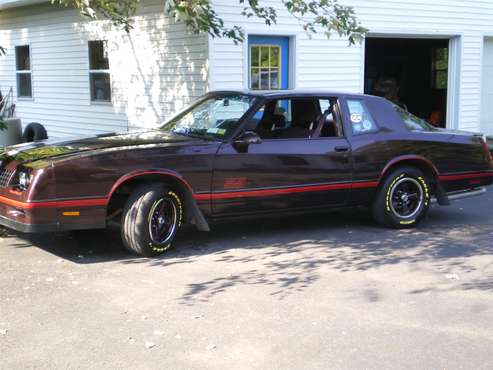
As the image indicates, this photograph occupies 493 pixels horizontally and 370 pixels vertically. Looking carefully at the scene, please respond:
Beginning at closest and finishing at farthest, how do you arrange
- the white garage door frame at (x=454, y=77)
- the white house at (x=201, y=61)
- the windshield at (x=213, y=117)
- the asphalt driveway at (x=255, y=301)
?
the asphalt driveway at (x=255, y=301)
the windshield at (x=213, y=117)
the white house at (x=201, y=61)
the white garage door frame at (x=454, y=77)

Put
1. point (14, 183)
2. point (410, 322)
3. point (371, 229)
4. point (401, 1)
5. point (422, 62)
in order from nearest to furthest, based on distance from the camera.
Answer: point (410, 322) < point (14, 183) < point (371, 229) < point (401, 1) < point (422, 62)

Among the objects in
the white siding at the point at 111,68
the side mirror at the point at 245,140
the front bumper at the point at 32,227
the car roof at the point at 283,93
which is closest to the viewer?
the front bumper at the point at 32,227

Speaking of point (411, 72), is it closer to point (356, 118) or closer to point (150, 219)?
point (356, 118)

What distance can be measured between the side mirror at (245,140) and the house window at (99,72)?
772 centimetres

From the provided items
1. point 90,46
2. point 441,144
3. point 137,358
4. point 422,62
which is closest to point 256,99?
point 441,144

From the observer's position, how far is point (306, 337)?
14.8 ft

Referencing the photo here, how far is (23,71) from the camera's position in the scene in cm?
1719

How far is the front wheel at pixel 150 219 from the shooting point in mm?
6266

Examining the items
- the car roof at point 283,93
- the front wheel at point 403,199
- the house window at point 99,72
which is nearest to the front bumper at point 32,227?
the car roof at point 283,93

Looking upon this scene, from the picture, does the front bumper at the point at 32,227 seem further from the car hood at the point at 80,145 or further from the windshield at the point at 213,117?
the windshield at the point at 213,117

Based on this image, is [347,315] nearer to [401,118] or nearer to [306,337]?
[306,337]

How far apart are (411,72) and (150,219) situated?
14.5 meters

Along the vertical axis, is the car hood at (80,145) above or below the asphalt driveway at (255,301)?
above

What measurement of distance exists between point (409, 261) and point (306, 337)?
2263 mm
